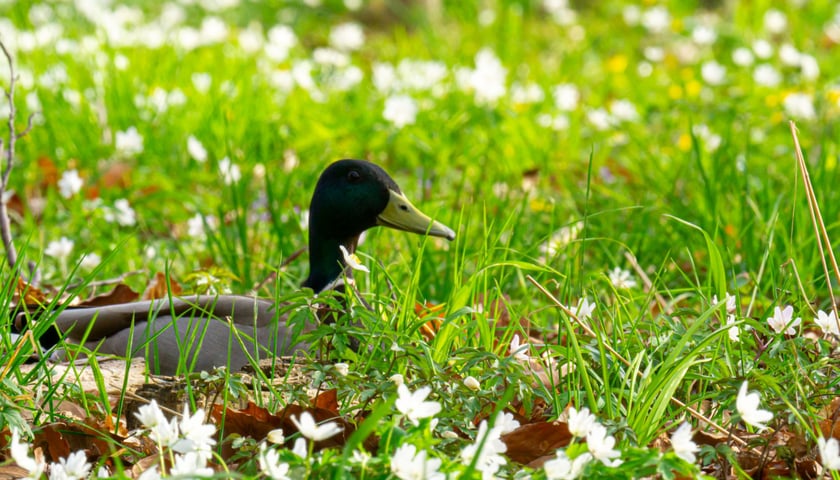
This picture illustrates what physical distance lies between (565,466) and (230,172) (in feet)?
8.06

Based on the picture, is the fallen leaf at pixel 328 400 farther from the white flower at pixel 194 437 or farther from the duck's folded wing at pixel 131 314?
the duck's folded wing at pixel 131 314

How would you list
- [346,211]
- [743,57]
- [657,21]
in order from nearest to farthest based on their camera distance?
1. [346,211]
2. [743,57]
3. [657,21]

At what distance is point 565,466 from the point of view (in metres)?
1.73

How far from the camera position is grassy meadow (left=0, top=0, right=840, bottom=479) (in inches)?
84.6

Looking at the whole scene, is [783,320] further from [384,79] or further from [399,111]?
[384,79]

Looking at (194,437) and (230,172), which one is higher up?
(194,437)

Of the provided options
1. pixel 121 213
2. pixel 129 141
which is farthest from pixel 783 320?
pixel 129 141

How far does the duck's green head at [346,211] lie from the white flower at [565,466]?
1438 millimetres

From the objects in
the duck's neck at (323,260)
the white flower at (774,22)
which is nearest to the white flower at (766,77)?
the white flower at (774,22)

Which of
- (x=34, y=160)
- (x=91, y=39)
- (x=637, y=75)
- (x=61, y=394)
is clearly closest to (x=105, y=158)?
(x=34, y=160)

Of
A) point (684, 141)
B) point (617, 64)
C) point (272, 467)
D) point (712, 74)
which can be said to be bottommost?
point (684, 141)

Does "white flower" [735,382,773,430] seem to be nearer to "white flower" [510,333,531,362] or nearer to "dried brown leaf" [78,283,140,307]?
"white flower" [510,333,531,362]

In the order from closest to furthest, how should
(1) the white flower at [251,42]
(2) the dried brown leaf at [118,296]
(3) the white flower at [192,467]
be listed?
(3) the white flower at [192,467] → (2) the dried brown leaf at [118,296] → (1) the white flower at [251,42]

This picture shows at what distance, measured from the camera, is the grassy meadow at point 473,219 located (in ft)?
7.05
